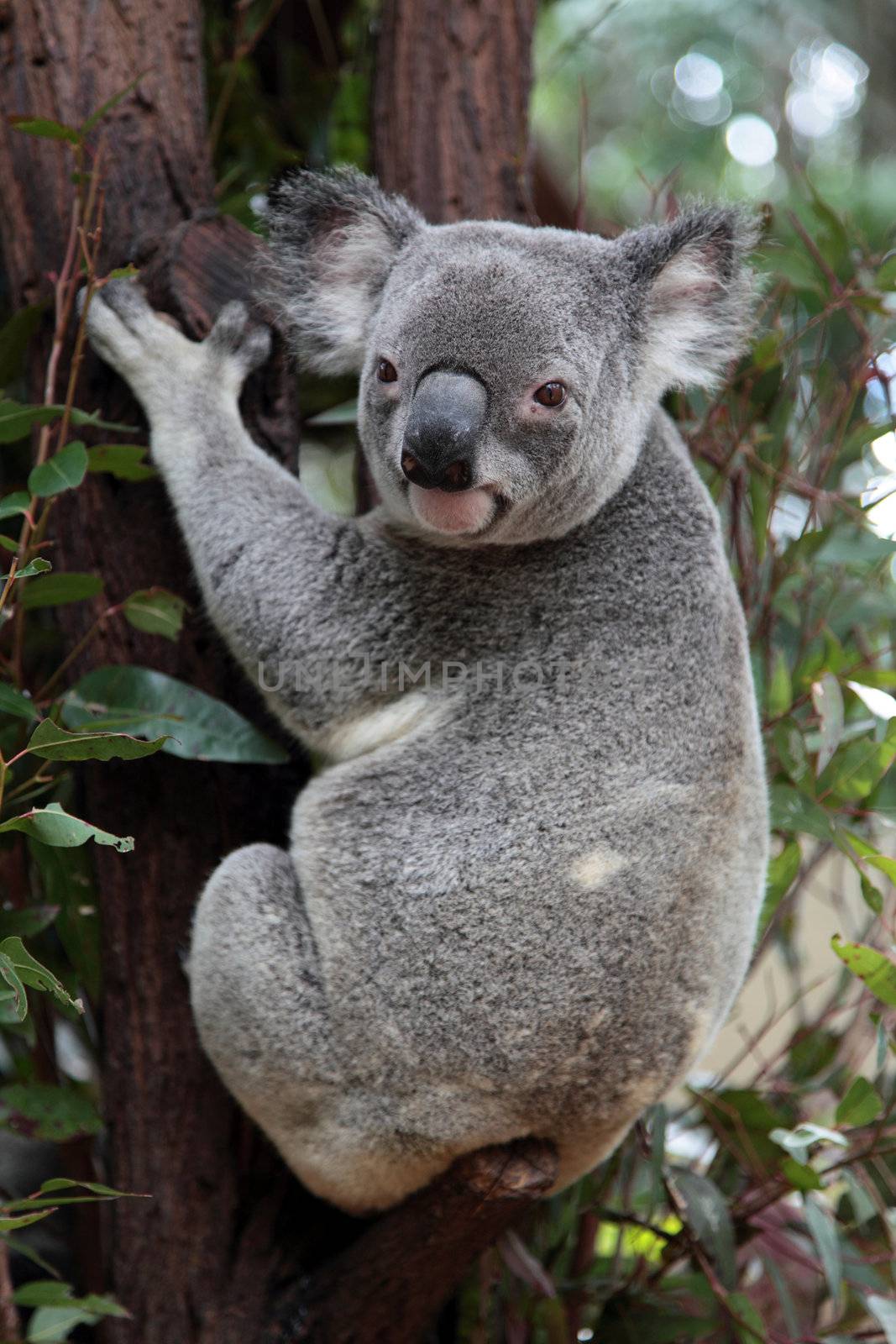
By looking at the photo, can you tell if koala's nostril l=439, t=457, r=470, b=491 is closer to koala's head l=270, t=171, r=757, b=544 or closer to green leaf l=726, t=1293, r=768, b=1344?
koala's head l=270, t=171, r=757, b=544

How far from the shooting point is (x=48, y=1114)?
7.16ft

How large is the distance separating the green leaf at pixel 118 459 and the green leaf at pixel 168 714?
36 cm

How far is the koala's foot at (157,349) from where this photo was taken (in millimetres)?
2334

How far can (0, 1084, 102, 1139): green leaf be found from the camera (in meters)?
2.16

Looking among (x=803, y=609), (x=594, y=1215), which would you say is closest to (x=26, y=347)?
(x=803, y=609)

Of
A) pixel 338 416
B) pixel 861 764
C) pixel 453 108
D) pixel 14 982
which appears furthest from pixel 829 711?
pixel 453 108

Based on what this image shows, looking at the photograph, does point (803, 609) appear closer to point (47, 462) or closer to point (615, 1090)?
point (615, 1090)

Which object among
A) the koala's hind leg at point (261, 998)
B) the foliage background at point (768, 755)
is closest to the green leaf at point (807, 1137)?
the foliage background at point (768, 755)

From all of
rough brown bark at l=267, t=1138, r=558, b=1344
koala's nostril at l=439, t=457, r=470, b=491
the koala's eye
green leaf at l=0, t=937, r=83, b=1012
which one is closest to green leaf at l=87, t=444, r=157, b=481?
koala's nostril at l=439, t=457, r=470, b=491

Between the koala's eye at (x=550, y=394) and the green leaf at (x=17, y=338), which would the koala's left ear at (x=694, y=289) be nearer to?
the koala's eye at (x=550, y=394)

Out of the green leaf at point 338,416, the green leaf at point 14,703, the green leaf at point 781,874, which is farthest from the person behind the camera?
Answer: the green leaf at point 338,416

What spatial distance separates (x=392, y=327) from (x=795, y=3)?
9137 mm

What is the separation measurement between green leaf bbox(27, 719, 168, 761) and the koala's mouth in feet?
2.13

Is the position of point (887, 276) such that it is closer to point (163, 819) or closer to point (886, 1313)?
point (163, 819)
